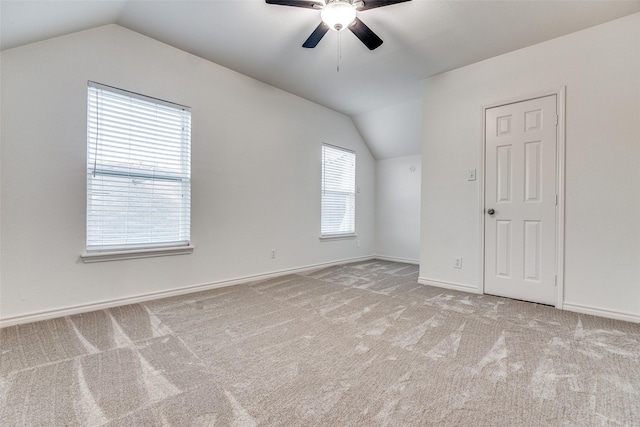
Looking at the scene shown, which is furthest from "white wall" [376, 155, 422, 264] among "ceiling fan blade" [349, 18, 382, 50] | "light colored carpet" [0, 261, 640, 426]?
"ceiling fan blade" [349, 18, 382, 50]

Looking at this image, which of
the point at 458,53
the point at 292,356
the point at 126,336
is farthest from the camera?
the point at 458,53

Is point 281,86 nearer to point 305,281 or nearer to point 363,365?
point 305,281

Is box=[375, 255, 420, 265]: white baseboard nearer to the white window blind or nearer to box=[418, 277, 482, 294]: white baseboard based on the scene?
box=[418, 277, 482, 294]: white baseboard

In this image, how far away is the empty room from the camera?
4.99ft

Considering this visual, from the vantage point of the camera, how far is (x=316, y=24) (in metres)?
2.65

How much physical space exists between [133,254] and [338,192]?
3179 mm

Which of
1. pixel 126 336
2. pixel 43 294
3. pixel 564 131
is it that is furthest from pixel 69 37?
pixel 564 131

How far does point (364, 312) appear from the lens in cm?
265

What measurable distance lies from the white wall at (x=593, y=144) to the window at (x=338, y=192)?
220cm

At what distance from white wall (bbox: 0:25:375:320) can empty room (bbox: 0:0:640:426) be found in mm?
19

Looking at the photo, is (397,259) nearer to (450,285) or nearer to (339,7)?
(450,285)

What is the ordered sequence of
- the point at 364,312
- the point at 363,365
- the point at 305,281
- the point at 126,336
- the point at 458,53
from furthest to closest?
the point at 305,281
the point at 458,53
the point at 364,312
the point at 126,336
the point at 363,365

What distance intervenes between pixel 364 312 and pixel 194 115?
8.99 feet

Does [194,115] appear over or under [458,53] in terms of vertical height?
under
